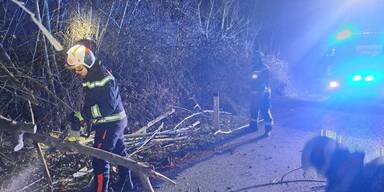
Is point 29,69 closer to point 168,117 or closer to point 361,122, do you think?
point 168,117

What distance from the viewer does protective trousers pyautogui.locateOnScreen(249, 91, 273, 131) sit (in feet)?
27.9

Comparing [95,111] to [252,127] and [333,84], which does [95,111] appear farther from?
[333,84]

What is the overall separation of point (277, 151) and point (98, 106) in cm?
383

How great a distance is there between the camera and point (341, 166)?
2439 millimetres

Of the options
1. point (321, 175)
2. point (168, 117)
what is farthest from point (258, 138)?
point (321, 175)

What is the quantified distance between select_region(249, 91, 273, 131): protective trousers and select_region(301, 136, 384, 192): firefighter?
19.7ft

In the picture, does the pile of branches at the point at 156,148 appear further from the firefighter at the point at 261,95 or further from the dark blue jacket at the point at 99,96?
the dark blue jacket at the point at 99,96

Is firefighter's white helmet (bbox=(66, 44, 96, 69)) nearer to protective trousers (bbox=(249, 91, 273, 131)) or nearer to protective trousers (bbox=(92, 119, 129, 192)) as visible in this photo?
protective trousers (bbox=(92, 119, 129, 192))

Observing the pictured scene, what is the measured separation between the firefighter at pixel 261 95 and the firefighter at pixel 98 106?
14.2 feet

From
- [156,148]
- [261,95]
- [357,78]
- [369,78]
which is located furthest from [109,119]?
[369,78]

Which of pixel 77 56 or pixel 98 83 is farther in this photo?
pixel 98 83

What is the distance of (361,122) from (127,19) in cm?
636

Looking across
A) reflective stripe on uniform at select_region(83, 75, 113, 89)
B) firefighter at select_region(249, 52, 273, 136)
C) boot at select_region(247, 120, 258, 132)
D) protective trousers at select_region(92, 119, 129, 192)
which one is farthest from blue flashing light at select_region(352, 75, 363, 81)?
reflective stripe on uniform at select_region(83, 75, 113, 89)

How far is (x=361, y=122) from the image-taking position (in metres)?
9.71
